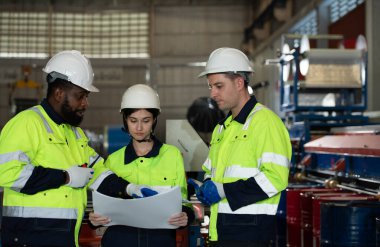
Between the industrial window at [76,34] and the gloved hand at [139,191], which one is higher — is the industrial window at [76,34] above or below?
above

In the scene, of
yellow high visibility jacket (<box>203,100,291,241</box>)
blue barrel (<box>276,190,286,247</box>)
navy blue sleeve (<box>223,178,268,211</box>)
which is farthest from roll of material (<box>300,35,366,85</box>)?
navy blue sleeve (<box>223,178,268,211</box>)

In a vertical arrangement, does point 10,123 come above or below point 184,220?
above

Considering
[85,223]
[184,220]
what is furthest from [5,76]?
[184,220]

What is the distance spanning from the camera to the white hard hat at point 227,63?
326 cm

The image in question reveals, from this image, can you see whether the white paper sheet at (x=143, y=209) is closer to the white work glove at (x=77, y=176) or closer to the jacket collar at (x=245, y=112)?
the white work glove at (x=77, y=176)

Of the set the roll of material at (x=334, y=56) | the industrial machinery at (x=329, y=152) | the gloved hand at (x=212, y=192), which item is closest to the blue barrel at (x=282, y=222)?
the industrial machinery at (x=329, y=152)

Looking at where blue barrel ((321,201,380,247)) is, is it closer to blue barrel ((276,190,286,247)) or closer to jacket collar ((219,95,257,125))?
jacket collar ((219,95,257,125))

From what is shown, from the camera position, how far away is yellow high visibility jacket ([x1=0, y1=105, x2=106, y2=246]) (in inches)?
119

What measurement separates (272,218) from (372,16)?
6.53 meters

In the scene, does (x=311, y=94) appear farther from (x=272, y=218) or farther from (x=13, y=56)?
(x=13, y=56)

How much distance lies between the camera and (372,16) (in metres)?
8.79

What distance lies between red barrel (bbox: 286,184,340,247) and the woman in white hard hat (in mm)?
2360

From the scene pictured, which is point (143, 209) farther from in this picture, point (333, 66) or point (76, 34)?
point (76, 34)

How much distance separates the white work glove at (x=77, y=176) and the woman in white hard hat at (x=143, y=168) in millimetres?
200
